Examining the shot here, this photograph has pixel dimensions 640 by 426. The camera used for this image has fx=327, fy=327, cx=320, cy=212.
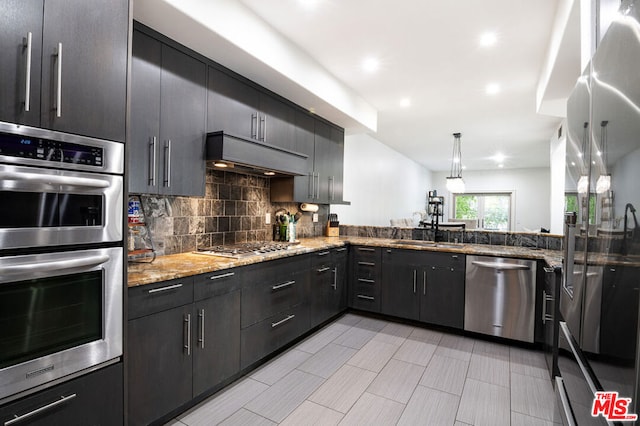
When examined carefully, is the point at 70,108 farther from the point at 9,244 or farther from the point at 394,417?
the point at 394,417

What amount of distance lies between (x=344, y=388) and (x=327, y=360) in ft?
1.46

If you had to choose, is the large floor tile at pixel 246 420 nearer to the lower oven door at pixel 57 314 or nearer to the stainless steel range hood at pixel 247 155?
the lower oven door at pixel 57 314

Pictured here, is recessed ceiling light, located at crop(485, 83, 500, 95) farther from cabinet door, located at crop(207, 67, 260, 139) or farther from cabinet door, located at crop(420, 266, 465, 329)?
cabinet door, located at crop(207, 67, 260, 139)

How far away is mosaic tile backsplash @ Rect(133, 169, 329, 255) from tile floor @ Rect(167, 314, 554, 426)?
1.17 meters

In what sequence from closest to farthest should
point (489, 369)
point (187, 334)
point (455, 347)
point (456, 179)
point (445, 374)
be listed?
point (187, 334)
point (445, 374)
point (489, 369)
point (455, 347)
point (456, 179)

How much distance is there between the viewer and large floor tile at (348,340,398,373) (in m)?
2.74

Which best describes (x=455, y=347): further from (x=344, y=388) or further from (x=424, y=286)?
(x=344, y=388)

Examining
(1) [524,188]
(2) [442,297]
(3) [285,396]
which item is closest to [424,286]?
(2) [442,297]

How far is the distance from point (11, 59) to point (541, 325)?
405cm

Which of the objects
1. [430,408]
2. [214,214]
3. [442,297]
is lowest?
[430,408]

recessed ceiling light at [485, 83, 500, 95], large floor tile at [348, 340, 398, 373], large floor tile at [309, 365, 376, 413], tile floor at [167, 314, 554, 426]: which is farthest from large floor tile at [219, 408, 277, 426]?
recessed ceiling light at [485, 83, 500, 95]

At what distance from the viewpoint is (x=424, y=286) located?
3.61 meters

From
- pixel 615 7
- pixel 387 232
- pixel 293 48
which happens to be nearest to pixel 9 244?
pixel 615 7

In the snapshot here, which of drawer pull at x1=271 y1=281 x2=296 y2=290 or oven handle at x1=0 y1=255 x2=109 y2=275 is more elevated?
oven handle at x1=0 y1=255 x2=109 y2=275
